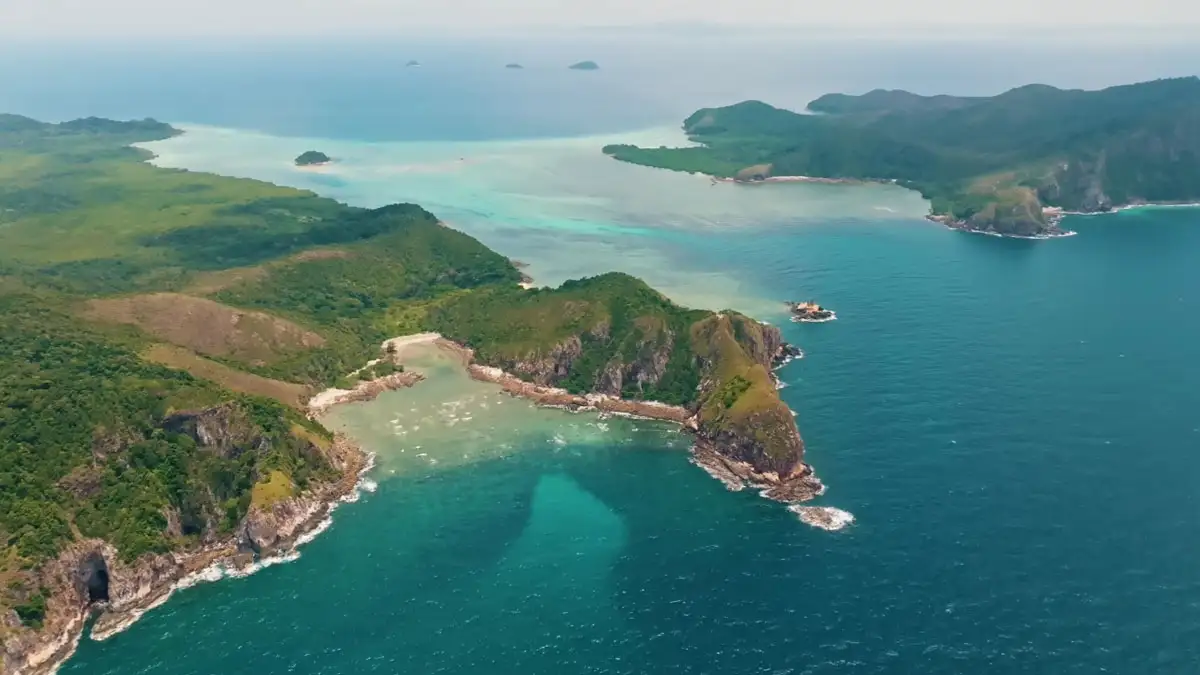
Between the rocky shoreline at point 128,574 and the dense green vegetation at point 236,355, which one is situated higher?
the dense green vegetation at point 236,355

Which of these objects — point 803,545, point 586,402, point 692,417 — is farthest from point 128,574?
point 692,417

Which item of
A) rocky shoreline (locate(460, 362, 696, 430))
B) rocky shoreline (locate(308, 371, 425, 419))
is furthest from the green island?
rocky shoreline (locate(308, 371, 425, 419))

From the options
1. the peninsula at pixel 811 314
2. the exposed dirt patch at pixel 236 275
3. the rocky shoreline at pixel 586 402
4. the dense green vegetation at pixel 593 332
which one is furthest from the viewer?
the exposed dirt patch at pixel 236 275

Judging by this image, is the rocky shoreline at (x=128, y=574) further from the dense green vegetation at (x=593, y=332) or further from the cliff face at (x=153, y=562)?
the dense green vegetation at (x=593, y=332)

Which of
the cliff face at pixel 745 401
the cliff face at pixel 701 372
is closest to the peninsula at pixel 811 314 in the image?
the cliff face at pixel 701 372

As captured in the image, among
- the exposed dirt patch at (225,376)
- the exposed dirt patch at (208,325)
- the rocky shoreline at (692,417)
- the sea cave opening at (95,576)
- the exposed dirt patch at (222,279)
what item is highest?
the exposed dirt patch at (222,279)
